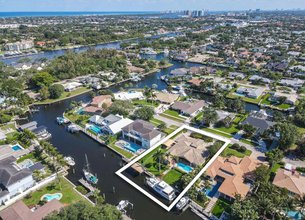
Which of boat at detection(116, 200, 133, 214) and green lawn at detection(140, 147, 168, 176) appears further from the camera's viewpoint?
green lawn at detection(140, 147, 168, 176)

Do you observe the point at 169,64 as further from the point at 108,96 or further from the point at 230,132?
the point at 230,132

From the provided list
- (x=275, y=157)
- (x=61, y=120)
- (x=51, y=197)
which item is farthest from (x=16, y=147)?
(x=275, y=157)

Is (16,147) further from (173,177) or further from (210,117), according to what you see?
(210,117)

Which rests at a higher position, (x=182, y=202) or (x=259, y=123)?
(x=259, y=123)

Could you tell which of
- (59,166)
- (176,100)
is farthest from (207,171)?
(176,100)

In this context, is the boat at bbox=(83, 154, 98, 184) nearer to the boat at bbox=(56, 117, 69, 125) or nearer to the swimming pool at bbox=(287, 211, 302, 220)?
the boat at bbox=(56, 117, 69, 125)

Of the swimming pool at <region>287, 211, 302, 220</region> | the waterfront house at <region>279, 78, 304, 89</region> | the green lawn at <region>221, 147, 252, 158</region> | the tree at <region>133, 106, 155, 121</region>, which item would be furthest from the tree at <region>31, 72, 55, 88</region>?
the waterfront house at <region>279, 78, 304, 89</region>

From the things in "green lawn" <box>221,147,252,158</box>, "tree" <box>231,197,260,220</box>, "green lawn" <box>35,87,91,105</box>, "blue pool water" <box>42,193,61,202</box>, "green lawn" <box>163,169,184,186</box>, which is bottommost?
"green lawn" <box>35,87,91,105</box>
